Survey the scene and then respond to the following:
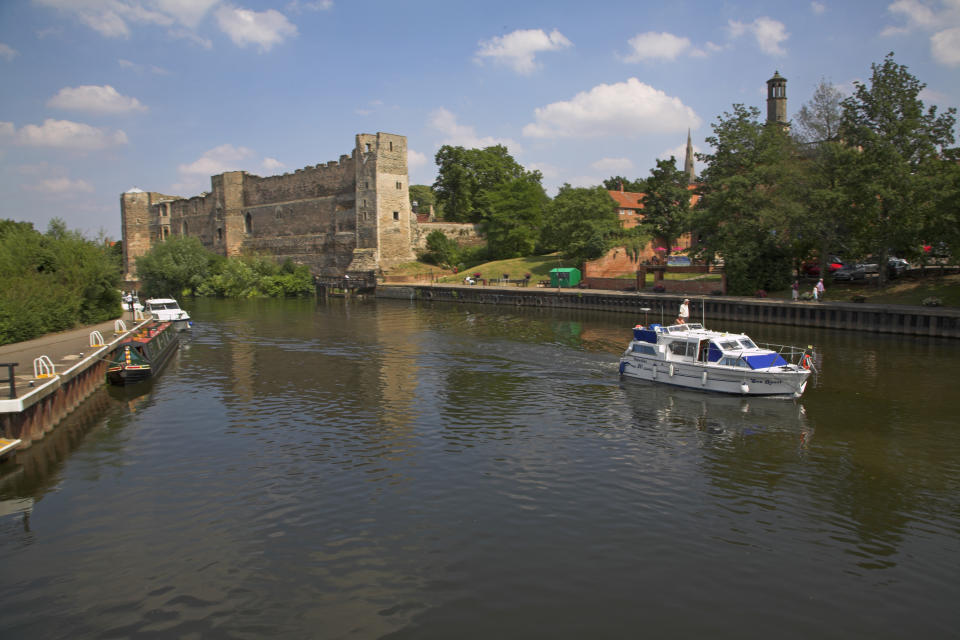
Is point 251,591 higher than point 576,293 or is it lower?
lower

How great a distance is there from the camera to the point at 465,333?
35.6 m

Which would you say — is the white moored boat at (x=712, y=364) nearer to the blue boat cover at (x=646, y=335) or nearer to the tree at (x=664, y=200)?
the blue boat cover at (x=646, y=335)

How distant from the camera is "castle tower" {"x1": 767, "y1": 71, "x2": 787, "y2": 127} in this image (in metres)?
82.6

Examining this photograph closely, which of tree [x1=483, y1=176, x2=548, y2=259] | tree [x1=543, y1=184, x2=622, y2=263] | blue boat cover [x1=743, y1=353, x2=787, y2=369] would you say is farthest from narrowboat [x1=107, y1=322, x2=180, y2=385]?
tree [x1=483, y1=176, x2=548, y2=259]

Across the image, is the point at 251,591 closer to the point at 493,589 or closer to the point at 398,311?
the point at 493,589

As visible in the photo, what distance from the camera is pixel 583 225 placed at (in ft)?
191

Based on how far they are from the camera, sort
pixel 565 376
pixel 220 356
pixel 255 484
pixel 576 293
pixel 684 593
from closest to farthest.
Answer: pixel 684 593 < pixel 255 484 < pixel 565 376 < pixel 220 356 < pixel 576 293

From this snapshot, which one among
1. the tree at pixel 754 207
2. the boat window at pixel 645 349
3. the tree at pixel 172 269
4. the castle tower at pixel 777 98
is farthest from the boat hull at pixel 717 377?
the castle tower at pixel 777 98

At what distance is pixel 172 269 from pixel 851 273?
62.7m

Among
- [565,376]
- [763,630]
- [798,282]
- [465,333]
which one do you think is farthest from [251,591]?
[798,282]

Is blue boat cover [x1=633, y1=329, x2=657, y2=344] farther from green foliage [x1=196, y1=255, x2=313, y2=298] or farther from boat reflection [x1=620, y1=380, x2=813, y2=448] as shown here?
green foliage [x1=196, y1=255, x2=313, y2=298]

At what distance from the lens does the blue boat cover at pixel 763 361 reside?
65.3ft

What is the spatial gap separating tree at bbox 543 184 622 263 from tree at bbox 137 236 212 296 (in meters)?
38.3

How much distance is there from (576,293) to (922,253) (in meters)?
22.3
